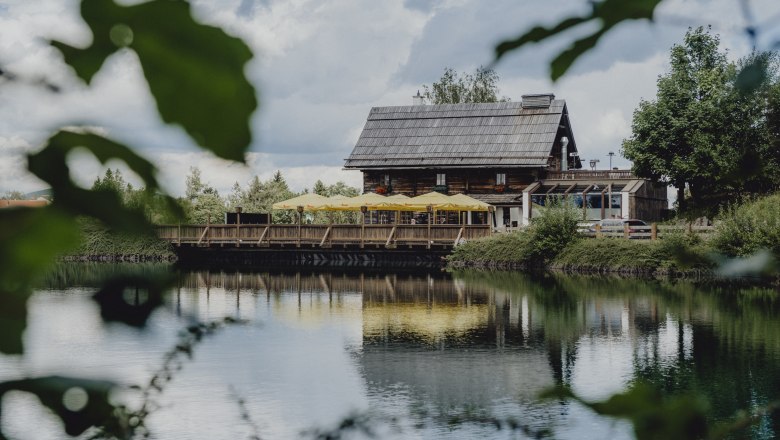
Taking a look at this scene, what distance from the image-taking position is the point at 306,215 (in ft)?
202

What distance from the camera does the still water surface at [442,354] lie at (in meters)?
13.5

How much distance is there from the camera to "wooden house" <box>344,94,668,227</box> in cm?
5022

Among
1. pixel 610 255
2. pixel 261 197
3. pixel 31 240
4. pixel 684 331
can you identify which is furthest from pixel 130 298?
pixel 261 197

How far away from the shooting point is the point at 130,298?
628mm

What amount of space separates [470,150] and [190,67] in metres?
51.5

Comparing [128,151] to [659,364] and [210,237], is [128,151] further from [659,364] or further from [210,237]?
[210,237]

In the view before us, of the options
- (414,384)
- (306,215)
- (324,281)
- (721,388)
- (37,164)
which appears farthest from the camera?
(306,215)

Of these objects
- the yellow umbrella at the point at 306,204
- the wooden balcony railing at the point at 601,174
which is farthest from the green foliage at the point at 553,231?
the yellow umbrella at the point at 306,204

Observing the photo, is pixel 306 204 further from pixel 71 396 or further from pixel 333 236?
pixel 71 396

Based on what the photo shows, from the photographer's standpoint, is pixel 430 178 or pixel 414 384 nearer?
pixel 414 384

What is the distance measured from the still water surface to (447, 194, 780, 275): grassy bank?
2.00 metres

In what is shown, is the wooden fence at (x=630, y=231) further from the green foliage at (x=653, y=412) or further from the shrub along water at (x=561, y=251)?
the green foliage at (x=653, y=412)

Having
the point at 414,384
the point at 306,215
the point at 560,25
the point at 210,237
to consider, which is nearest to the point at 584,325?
the point at 414,384

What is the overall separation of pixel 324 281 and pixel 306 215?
25.1m
